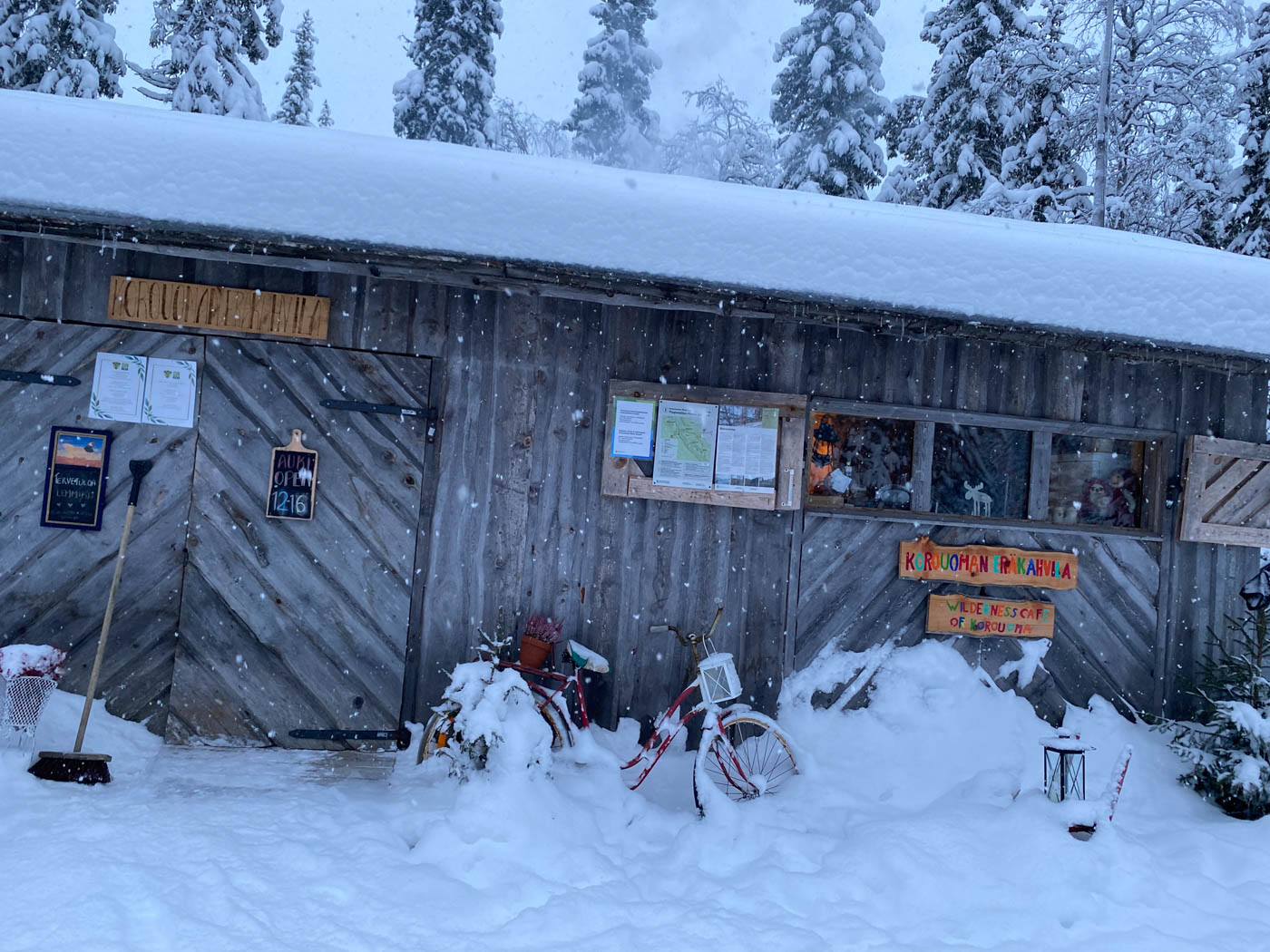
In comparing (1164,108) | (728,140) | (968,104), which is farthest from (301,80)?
(1164,108)

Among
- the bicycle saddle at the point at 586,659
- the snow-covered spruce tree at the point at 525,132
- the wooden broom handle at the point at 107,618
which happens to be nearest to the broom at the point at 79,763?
the wooden broom handle at the point at 107,618

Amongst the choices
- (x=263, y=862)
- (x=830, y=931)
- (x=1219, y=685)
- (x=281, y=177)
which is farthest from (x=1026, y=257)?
(x=263, y=862)

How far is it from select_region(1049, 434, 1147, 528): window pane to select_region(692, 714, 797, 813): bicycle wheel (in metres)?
2.59

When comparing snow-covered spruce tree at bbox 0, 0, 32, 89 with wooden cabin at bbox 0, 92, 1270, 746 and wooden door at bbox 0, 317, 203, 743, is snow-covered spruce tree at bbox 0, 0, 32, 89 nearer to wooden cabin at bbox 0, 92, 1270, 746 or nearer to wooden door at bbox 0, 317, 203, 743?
wooden cabin at bbox 0, 92, 1270, 746

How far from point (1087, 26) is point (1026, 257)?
11.0 metres

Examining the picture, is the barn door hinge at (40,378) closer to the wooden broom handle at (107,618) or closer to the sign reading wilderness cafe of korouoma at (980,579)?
the wooden broom handle at (107,618)

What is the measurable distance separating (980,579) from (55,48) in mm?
15024

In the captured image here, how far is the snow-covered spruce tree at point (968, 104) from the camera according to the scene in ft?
47.3

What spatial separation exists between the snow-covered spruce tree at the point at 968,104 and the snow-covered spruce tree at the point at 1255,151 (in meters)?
3.41

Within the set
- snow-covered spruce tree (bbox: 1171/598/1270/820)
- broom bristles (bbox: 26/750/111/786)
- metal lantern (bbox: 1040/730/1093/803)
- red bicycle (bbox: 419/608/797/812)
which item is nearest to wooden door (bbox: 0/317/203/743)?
broom bristles (bbox: 26/750/111/786)

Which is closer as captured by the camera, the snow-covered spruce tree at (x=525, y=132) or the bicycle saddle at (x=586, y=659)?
the bicycle saddle at (x=586, y=659)

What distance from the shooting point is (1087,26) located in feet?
41.8

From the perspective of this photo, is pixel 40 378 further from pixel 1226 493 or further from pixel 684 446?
pixel 1226 493

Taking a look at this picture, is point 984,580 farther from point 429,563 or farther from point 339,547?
point 339,547
